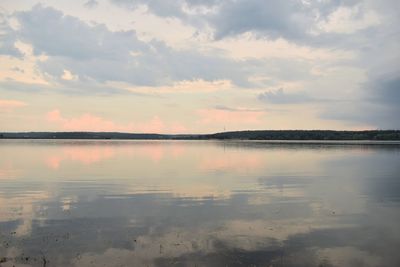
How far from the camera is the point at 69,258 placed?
48.1 feet

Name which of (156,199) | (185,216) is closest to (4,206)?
(156,199)

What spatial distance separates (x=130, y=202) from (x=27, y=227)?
7.99 metres

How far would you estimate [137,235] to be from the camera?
17.8 meters

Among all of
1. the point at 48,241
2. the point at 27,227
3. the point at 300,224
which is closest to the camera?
the point at 48,241

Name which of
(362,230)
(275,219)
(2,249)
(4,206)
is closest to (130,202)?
(4,206)

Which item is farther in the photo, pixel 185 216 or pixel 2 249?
pixel 185 216

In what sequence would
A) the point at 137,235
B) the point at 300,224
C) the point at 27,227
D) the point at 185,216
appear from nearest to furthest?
the point at 137,235, the point at 27,227, the point at 300,224, the point at 185,216

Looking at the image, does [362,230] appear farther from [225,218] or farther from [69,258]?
[69,258]

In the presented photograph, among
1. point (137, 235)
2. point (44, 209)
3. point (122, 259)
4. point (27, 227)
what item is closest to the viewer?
point (122, 259)

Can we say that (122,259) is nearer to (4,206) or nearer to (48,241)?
(48,241)

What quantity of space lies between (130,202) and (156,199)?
185cm

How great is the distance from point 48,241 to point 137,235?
3512 millimetres

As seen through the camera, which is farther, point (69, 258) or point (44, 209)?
point (44, 209)

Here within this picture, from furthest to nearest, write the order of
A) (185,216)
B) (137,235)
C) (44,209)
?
(44,209) < (185,216) < (137,235)
